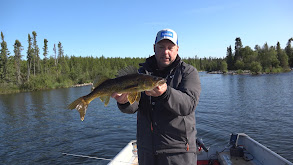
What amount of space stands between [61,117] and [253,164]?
1861 centimetres

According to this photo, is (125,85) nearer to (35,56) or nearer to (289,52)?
(35,56)

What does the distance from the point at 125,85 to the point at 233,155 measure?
4.98 m

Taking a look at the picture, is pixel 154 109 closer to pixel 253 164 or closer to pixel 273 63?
pixel 253 164

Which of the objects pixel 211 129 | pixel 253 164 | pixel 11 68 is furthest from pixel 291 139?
pixel 11 68

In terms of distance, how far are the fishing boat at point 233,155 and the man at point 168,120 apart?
3352 millimetres

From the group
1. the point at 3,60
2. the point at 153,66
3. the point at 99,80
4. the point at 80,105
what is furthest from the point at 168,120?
the point at 3,60

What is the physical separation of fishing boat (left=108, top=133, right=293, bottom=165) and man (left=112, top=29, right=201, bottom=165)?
11.0ft

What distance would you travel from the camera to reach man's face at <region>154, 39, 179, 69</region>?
300 cm

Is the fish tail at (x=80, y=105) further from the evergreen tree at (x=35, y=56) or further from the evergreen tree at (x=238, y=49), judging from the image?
the evergreen tree at (x=238, y=49)

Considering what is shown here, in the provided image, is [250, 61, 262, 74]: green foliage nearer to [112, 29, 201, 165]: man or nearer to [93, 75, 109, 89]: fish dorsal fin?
[112, 29, 201, 165]: man

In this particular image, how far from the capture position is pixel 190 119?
286 centimetres

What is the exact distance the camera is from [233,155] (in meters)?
6.22

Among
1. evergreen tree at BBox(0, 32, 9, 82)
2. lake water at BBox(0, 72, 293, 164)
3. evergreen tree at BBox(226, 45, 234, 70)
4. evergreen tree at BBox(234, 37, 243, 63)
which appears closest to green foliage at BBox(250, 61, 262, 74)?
evergreen tree at BBox(234, 37, 243, 63)

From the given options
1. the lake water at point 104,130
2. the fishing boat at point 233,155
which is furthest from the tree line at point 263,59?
the fishing boat at point 233,155
